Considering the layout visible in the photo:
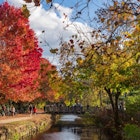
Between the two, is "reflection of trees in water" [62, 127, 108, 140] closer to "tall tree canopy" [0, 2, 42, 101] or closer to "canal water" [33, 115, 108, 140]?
"canal water" [33, 115, 108, 140]

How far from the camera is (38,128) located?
48.2 m

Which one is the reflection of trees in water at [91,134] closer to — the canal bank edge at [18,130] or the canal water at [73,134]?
the canal water at [73,134]

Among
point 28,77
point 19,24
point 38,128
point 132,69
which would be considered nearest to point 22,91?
point 28,77

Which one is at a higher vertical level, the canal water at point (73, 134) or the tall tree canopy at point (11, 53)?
the tall tree canopy at point (11, 53)

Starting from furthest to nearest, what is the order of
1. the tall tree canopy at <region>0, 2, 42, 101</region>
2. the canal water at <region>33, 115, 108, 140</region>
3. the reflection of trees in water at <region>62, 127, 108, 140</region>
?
the canal water at <region>33, 115, 108, 140</region> → the reflection of trees in water at <region>62, 127, 108, 140</region> → the tall tree canopy at <region>0, 2, 42, 101</region>

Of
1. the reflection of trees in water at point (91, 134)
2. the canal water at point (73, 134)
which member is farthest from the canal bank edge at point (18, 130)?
the reflection of trees in water at point (91, 134)

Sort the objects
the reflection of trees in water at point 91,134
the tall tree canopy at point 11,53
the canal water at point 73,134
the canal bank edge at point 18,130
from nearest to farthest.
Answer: the canal bank edge at point 18,130 < the tall tree canopy at point 11,53 < the reflection of trees in water at point 91,134 < the canal water at point 73,134

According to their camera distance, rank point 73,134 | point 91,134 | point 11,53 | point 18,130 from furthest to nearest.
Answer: point 73,134
point 91,134
point 11,53
point 18,130

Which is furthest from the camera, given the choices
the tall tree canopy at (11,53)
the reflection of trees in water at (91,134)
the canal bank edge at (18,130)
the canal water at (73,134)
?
the canal water at (73,134)

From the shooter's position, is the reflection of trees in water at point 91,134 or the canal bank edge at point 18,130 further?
the reflection of trees in water at point 91,134

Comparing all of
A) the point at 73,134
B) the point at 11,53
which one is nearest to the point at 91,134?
the point at 73,134

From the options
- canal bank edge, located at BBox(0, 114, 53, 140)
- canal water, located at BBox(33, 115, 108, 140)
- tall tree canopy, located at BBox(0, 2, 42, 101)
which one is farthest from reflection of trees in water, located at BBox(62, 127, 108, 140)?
tall tree canopy, located at BBox(0, 2, 42, 101)

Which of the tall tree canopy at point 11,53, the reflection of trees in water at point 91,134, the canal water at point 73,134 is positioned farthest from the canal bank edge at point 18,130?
the reflection of trees in water at point 91,134

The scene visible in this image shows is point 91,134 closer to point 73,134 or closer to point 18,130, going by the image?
point 73,134
